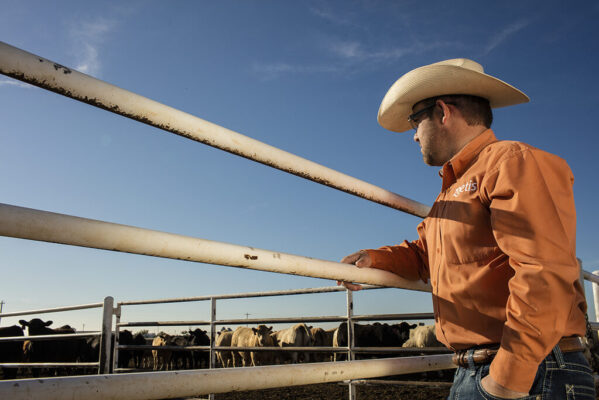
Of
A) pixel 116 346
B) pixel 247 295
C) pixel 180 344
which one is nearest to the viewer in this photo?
pixel 247 295

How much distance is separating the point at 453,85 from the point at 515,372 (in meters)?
1.03

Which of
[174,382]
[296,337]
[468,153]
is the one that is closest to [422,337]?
[296,337]

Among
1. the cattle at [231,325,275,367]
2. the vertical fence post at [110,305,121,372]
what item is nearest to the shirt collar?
the vertical fence post at [110,305,121,372]

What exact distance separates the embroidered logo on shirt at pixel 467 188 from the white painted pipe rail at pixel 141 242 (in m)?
0.52

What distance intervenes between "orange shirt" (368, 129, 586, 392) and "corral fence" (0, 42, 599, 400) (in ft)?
0.84

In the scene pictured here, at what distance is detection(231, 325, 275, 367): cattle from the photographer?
1140cm

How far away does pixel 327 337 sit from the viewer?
16.3m

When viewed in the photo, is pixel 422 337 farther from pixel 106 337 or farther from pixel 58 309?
pixel 106 337

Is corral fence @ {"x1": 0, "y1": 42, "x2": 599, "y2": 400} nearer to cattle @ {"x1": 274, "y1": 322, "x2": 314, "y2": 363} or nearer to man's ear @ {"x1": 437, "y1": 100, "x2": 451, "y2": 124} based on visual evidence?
man's ear @ {"x1": 437, "y1": 100, "x2": 451, "y2": 124}

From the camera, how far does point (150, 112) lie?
42.8 inches

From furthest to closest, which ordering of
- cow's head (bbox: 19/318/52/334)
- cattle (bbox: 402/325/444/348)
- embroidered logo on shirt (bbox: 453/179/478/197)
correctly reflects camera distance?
cattle (bbox: 402/325/444/348) → cow's head (bbox: 19/318/52/334) → embroidered logo on shirt (bbox: 453/179/478/197)

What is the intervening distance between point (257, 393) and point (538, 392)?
27.8ft

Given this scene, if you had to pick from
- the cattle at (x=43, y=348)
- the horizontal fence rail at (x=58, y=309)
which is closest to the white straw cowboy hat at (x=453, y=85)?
the horizontal fence rail at (x=58, y=309)

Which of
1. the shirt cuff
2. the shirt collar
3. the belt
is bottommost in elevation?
the shirt cuff
